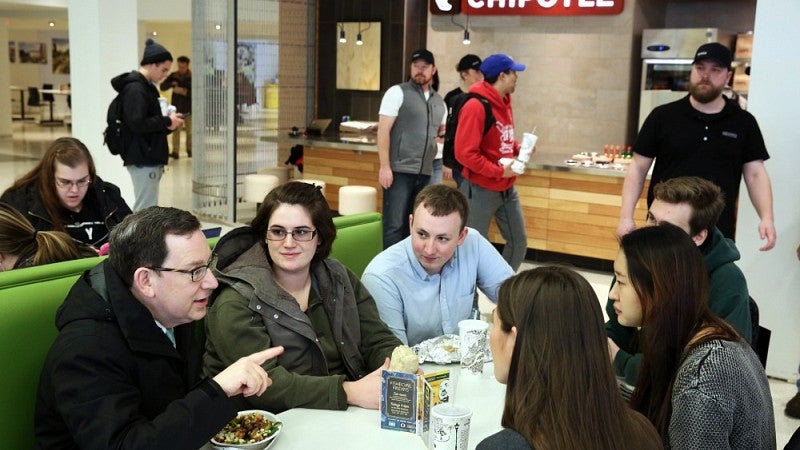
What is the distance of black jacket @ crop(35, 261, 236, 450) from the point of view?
1995 millimetres

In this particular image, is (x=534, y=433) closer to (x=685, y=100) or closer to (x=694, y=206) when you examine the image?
(x=694, y=206)

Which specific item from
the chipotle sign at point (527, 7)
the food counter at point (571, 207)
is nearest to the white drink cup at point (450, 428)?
the food counter at point (571, 207)

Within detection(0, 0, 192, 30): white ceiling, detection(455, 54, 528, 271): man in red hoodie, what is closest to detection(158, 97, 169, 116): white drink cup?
detection(455, 54, 528, 271): man in red hoodie

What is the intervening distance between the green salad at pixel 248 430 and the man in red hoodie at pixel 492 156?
3563mm

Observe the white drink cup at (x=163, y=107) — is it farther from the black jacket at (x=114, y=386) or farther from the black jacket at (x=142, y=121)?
the black jacket at (x=114, y=386)

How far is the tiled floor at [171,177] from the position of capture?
4566 mm

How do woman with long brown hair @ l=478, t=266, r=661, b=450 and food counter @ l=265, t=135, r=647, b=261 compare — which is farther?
food counter @ l=265, t=135, r=647, b=261

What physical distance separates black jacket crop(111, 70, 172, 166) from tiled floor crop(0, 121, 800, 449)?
7.22 feet

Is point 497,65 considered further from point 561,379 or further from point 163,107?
point 561,379

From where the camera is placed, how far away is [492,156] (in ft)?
19.1

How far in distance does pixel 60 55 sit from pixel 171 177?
51.8ft

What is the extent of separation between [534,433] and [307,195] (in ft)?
4.95

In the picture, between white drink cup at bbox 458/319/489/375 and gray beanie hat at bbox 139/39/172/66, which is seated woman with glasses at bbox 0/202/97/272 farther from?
gray beanie hat at bbox 139/39/172/66

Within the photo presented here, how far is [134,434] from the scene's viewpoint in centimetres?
198
